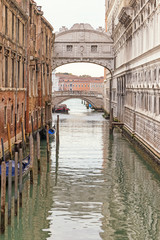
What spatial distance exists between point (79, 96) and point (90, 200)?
1905 inches

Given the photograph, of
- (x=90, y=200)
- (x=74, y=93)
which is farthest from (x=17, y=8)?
(x=74, y=93)

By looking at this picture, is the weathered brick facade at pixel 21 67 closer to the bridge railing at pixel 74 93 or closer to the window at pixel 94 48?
Result: the window at pixel 94 48

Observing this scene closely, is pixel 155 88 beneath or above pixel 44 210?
above

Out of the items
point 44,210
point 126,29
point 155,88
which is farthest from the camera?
point 126,29

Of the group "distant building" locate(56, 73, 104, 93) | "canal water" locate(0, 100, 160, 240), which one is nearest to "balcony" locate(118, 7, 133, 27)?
"canal water" locate(0, 100, 160, 240)

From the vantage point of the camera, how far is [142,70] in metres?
23.9

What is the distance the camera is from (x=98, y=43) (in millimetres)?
43062

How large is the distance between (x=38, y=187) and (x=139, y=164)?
614 centimetres

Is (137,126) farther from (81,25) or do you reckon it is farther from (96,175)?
(81,25)

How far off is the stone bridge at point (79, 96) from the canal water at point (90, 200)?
123ft

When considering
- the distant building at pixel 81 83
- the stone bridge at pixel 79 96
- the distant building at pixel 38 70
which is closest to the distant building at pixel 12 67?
the distant building at pixel 38 70

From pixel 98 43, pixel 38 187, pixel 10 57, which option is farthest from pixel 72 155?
pixel 98 43

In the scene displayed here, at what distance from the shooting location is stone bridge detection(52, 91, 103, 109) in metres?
61.6

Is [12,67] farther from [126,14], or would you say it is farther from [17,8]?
[126,14]
